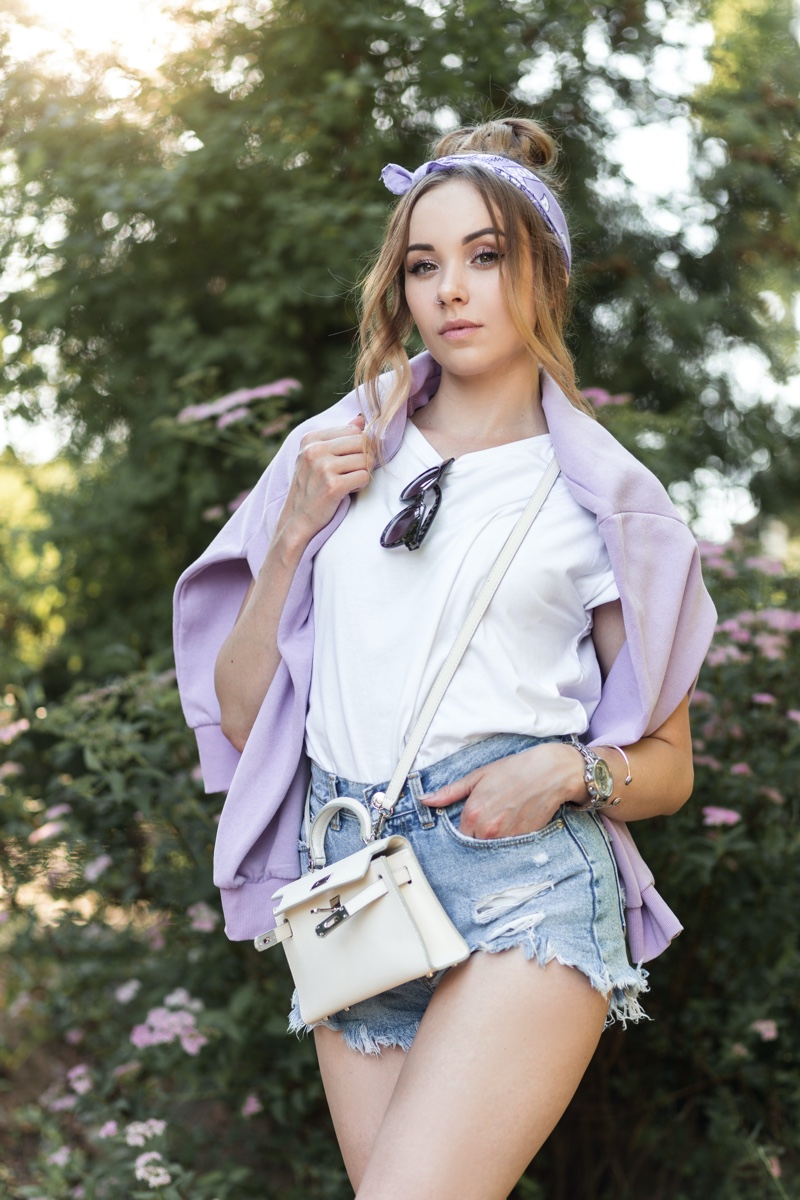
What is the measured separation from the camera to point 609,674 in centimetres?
177

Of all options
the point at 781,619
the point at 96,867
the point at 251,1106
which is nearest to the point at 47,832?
the point at 96,867

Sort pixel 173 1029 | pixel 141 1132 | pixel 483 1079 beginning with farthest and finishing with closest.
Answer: pixel 173 1029 → pixel 141 1132 → pixel 483 1079

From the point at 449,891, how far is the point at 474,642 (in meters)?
0.35

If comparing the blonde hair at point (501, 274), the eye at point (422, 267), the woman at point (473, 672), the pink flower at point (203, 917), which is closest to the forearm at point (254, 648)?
the woman at point (473, 672)

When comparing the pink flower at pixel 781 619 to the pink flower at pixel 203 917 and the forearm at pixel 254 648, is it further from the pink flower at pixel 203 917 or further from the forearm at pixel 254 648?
the pink flower at pixel 203 917

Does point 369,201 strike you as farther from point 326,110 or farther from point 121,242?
point 121,242

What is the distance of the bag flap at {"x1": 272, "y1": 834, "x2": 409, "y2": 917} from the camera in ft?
5.06

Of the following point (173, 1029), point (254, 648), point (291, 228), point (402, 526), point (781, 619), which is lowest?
point (173, 1029)

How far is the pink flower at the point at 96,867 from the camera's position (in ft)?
9.43

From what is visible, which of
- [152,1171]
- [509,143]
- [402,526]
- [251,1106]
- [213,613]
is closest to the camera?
[402,526]

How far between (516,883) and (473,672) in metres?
0.30

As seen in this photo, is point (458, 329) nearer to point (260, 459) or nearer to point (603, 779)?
point (603, 779)

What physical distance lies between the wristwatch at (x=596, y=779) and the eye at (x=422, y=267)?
76cm

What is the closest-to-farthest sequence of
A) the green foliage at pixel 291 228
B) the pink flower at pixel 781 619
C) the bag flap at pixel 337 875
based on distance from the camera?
the bag flap at pixel 337 875
the pink flower at pixel 781 619
the green foliage at pixel 291 228
